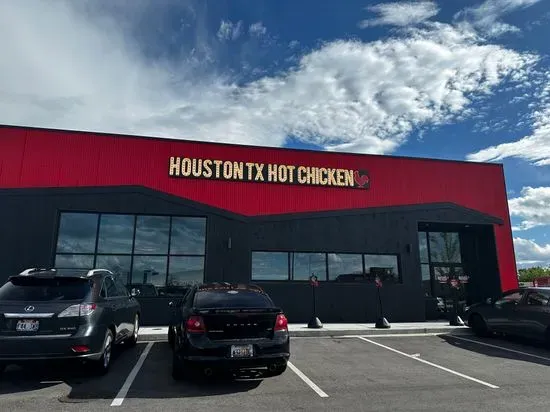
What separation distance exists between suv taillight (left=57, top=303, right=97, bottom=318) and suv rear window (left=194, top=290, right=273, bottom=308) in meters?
1.67

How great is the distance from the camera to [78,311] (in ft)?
20.9

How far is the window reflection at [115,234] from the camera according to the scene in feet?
45.5

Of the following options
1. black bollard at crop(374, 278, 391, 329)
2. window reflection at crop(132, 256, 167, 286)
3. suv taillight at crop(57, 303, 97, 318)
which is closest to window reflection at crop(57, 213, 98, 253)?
Result: window reflection at crop(132, 256, 167, 286)

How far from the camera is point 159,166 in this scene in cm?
1491

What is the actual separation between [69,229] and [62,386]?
342 inches

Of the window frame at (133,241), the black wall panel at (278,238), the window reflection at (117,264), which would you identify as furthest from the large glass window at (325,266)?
the window reflection at (117,264)

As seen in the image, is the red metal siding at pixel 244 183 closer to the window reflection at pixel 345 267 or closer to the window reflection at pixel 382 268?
the window reflection at pixel 345 267

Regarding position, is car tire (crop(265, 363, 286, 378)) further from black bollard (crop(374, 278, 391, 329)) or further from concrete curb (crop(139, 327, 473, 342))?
black bollard (crop(374, 278, 391, 329))

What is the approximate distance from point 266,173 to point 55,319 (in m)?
10.6

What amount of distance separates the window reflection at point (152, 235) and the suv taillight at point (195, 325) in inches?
328

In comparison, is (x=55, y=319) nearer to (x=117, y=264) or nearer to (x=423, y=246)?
(x=117, y=264)

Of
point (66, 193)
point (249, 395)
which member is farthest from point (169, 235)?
point (249, 395)

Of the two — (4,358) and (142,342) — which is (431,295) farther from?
(4,358)

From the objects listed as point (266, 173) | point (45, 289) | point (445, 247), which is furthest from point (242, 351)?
point (445, 247)
